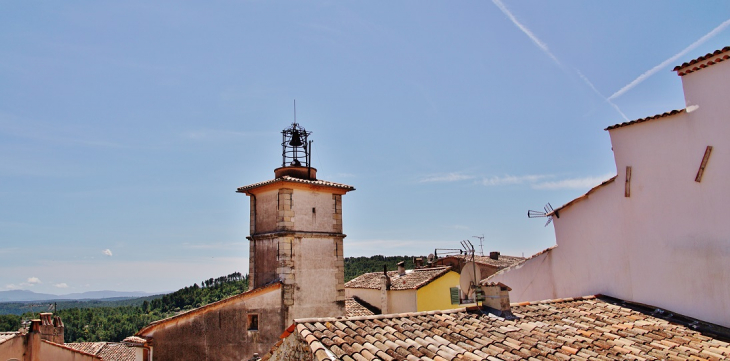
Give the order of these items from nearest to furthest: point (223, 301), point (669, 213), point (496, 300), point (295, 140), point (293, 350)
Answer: point (293, 350) → point (496, 300) → point (669, 213) → point (223, 301) → point (295, 140)

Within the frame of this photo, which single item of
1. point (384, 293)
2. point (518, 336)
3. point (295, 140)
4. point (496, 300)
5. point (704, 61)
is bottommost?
point (384, 293)

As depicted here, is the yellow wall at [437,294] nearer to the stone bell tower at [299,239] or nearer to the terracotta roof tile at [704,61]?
the stone bell tower at [299,239]

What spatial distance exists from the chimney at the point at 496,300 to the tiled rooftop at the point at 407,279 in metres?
17.8

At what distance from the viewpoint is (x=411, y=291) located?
28.8 meters

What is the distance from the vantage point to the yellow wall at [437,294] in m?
28.8

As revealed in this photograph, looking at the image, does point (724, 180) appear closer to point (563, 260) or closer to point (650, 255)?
point (650, 255)

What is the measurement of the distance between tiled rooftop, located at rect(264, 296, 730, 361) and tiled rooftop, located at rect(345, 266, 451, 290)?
17.6 meters

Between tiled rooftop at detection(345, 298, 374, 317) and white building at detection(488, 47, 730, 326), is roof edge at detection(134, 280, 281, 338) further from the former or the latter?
white building at detection(488, 47, 730, 326)

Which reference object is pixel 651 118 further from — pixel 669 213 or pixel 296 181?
pixel 296 181

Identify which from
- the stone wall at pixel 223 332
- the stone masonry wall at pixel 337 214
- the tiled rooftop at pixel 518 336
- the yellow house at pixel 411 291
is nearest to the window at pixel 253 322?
the stone wall at pixel 223 332

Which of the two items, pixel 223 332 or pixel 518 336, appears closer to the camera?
pixel 518 336

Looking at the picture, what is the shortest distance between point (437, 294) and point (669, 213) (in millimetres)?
18961

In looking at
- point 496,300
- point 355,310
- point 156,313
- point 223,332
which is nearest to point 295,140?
point 223,332

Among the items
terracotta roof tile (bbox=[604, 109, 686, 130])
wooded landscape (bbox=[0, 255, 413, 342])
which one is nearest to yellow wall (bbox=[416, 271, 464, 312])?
terracotta roof tile (bbox=[604, 109, 686, 130])
